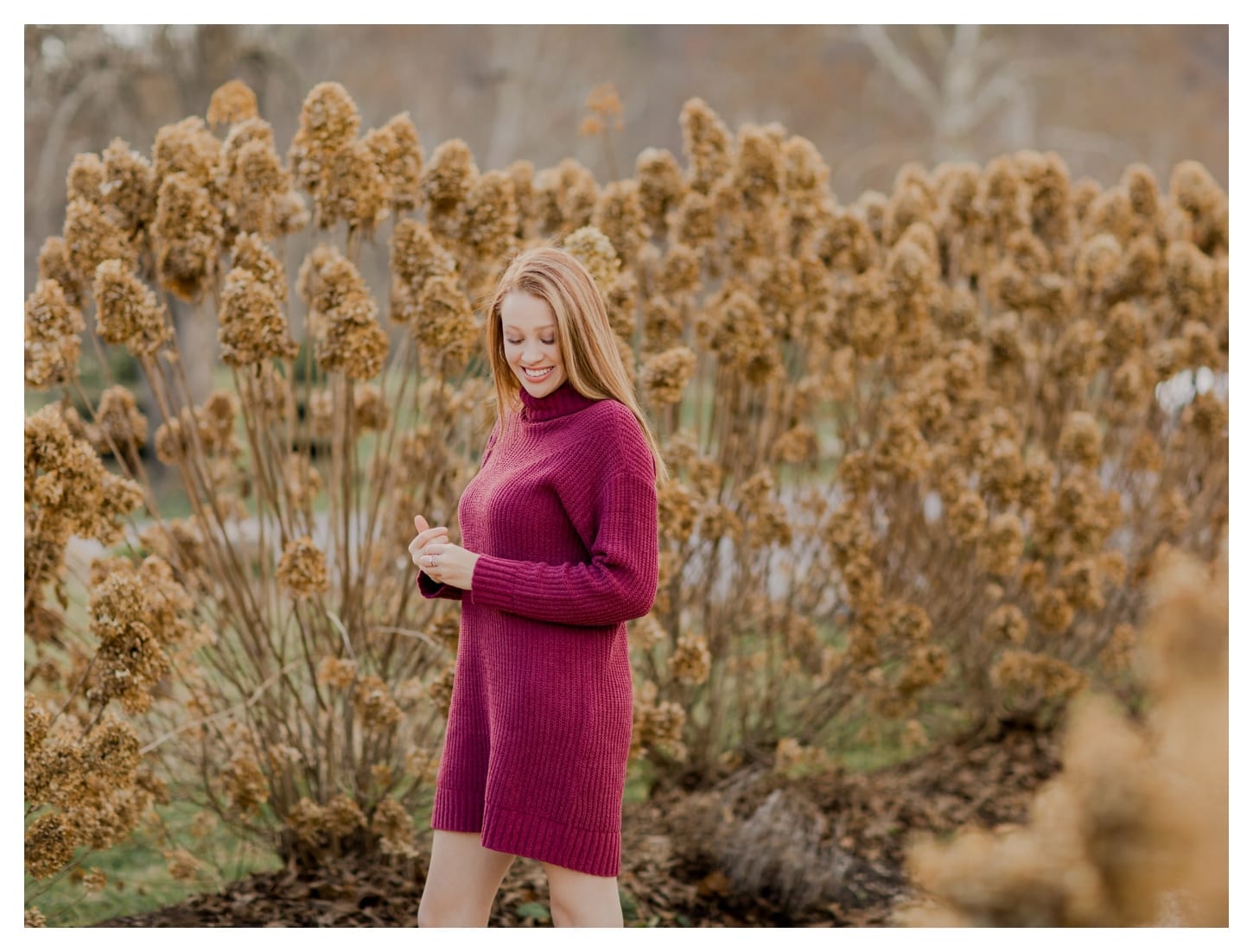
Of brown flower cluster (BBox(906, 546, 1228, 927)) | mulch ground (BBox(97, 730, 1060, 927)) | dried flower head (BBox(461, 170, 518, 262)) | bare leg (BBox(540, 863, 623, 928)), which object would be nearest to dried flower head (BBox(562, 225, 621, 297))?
dried flower head (BBox(461, 170, 518, 262))

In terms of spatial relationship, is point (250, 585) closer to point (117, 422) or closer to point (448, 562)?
point (117, 422)

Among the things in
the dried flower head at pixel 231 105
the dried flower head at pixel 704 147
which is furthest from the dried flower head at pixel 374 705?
the dried flower head at pixel 704 147

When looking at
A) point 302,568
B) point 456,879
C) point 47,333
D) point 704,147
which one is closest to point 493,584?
point 456,879

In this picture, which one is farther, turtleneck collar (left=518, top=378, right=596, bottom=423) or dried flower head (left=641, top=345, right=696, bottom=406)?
dried flower head (left=641, top=345, right=696, bottom=406)

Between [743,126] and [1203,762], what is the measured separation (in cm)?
211

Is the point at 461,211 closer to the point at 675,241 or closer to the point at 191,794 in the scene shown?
the point at 675,241

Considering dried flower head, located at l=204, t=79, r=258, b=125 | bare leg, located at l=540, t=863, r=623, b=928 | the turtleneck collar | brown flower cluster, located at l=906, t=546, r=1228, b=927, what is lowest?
bare leg, located at l=540, t=863, r=623, b=928

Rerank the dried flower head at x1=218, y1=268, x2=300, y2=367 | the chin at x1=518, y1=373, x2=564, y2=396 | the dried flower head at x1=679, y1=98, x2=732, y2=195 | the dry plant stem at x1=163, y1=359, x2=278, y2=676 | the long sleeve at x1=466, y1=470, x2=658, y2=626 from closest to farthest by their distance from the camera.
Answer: the long sleeve at x1=466, y1=470, x2=658, y2=626
the chin at x1=518, y1=373, x2=564, y2=396
the dried flower head at x1=218, y1=268, x2=300, y2=367
the dry plant stem at x1=163, y1=359, x2=278, y2=676
the dried flower head at x1=679, y1=98, x2=732, y2=195

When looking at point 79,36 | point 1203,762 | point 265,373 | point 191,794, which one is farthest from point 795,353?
point 79,36

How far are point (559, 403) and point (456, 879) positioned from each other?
0.70 meters

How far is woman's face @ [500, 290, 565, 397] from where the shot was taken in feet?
5.15

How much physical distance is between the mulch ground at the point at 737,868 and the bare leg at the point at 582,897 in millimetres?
909

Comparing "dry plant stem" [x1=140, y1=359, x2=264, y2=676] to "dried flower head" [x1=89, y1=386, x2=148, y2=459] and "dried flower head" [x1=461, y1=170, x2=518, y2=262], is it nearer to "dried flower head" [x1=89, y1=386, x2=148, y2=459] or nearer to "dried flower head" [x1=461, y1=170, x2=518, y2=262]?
"dried flower head" [x1=89, y1=386, x2=148, y2=459]

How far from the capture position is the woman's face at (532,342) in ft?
5.15
